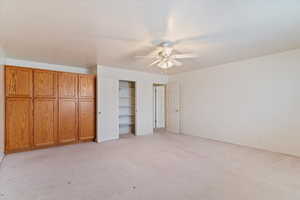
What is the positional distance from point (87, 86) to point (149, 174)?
3107 millimetres

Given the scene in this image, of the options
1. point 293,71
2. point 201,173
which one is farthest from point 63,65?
point 293,71

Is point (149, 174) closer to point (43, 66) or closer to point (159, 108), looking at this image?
point (43, 66)

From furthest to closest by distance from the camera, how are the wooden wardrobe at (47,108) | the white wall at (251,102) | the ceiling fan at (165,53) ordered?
the wooden wardrobe at (47,108) → the white wall at (251,102) → the ceiling fan at (165,53)

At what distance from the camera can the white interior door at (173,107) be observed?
Answer: 574cm

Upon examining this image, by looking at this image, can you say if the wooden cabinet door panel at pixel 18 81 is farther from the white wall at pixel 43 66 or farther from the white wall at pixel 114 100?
the white wall at pixel 114 100

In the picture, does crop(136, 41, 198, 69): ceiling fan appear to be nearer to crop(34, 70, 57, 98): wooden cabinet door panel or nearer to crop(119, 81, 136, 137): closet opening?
crop(34, 70, 57, 98): wooden cabinet door panel

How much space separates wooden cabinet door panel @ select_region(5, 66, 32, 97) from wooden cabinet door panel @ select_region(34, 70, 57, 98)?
0.13 meters

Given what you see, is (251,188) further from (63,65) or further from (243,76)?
(63,65)

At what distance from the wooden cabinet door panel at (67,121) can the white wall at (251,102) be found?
361 cm

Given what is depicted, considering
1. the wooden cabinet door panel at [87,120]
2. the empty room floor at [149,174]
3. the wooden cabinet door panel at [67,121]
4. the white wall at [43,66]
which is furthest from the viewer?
the wooden cabinet door panel at [87,120]

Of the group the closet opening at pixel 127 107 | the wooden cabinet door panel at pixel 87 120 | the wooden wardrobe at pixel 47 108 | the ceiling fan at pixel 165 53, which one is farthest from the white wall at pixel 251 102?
the wooden wardrobe at pixel 47 108

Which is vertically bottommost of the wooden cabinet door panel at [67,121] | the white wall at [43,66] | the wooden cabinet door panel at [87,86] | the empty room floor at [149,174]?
the empty room floor at [149,174]

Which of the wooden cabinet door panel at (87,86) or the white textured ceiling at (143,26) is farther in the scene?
the wooden cabinet door panel at (87,86)

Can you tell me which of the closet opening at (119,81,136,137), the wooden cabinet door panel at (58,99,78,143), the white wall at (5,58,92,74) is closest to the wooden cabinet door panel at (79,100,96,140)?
the wooden cabinet door panel at (58,99,78,143)
